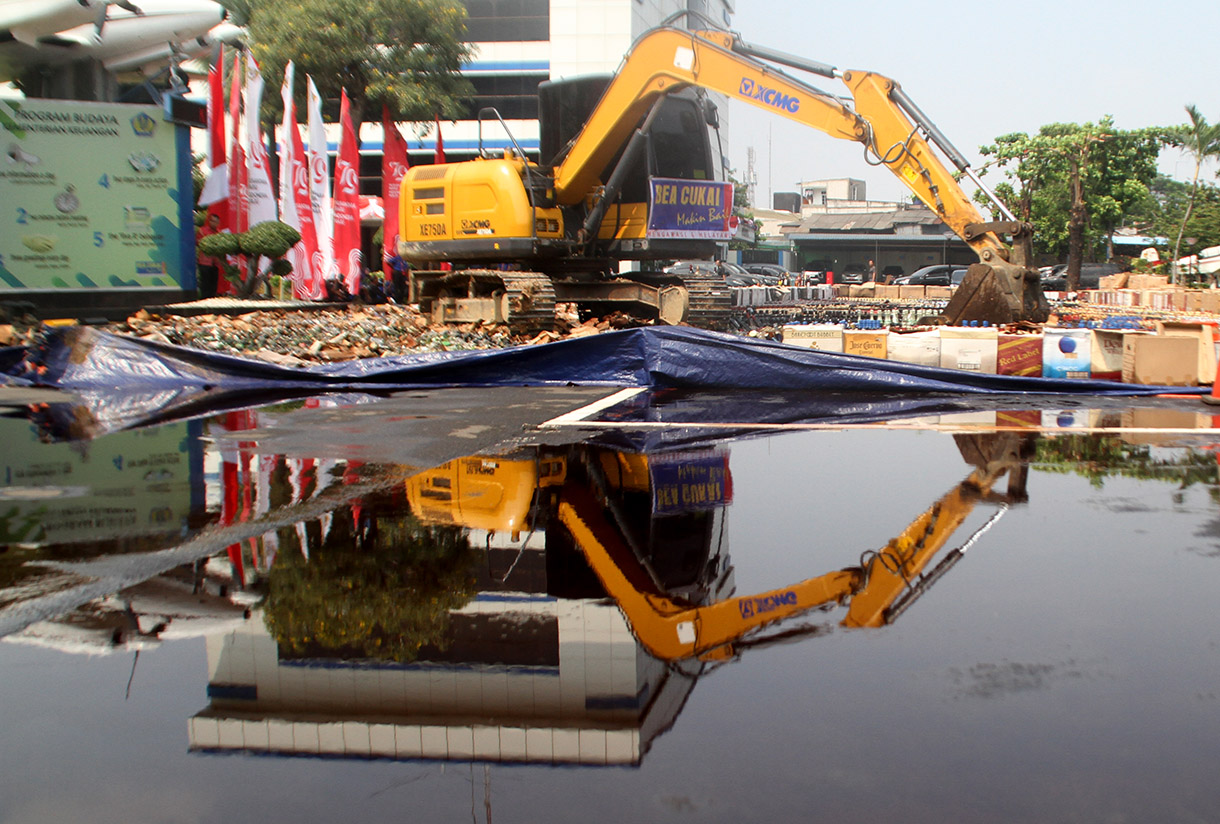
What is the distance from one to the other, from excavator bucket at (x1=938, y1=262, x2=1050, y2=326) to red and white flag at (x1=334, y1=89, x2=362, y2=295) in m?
16.0

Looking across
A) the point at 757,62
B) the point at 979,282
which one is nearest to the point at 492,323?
the point at 757,62

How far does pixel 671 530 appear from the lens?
5.64 meters

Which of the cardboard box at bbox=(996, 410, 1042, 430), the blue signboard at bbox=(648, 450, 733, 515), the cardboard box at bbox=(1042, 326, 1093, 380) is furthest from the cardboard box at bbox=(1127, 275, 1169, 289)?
the blue signboard at bbox=(648, 450, 733, 515)

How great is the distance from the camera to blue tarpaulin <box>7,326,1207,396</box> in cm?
1144

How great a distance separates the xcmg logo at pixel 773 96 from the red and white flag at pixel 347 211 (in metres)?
13.8

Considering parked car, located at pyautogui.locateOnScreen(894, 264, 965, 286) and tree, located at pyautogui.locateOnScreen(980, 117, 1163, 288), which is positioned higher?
tree, located at pyautogui.locateOnScreen(980, 117, 1163, 288)

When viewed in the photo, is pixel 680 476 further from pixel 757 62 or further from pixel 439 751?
pixel 757 62

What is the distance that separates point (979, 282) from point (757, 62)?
4623 mm

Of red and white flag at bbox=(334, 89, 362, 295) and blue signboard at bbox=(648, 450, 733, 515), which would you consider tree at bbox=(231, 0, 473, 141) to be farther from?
blue signboard at bbox=(648, 450, 733, 515)

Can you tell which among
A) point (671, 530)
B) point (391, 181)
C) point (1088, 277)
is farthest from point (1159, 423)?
point (1088, 277)

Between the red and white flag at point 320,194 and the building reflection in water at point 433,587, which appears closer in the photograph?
the building reflection in water at point 433,587

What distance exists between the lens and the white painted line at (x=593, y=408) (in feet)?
31.0

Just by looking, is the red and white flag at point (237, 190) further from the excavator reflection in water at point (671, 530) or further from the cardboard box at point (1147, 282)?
the cardboard box at point (1147, 282)

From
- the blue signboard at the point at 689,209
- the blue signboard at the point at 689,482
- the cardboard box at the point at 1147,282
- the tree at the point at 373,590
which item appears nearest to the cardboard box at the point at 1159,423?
the blue signboard at the point at 689,482
